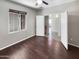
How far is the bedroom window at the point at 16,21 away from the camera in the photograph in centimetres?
468

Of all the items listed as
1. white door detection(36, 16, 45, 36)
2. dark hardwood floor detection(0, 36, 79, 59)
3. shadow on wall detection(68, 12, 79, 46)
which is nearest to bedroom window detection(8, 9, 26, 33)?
dark hardwood floor detection(0, 36, 79, 59)

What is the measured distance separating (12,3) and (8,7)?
1.38ft

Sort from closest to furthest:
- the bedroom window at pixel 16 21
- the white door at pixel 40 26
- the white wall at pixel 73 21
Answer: the white wall at pixel 73 21 < the bedroom window at pixel 16 21 < the white door at pixel 40 26

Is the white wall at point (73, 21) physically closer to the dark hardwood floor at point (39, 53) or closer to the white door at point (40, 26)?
the dark hardwood floor at point (39, 53)

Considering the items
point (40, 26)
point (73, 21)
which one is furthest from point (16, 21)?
point (73, 21)

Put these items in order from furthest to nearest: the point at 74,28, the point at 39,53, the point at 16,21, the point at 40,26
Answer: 1. the point at 40,26
2. the point at 16,21
3. the point at 74,28
4. the point at 39,53

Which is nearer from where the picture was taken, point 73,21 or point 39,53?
point 39,53

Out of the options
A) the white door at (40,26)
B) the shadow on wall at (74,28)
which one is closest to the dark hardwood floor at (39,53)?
the shadow on wall at (74,28)

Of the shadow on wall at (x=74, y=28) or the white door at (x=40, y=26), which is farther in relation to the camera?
the white door at (x=40, y=26)

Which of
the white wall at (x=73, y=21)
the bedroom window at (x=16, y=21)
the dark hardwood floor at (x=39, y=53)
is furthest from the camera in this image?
the bedroom window at (x=16, y=21)

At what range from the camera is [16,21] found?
5.25 m

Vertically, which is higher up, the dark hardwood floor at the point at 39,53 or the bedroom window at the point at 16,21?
the bedroom window at the point at 16,21

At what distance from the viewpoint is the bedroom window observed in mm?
4676

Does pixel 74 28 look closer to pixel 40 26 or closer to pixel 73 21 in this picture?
pixel 73 21
